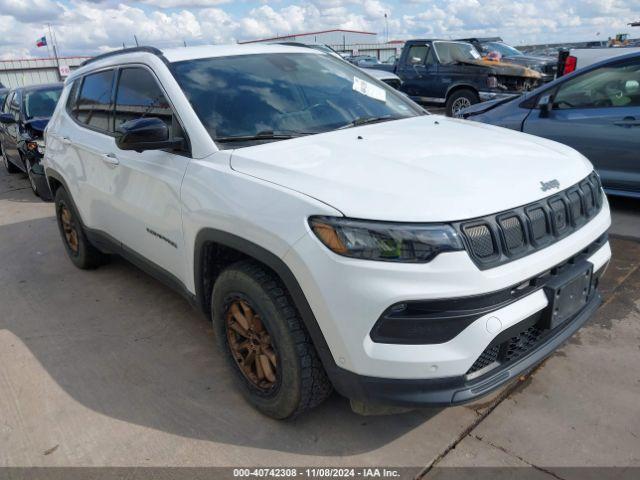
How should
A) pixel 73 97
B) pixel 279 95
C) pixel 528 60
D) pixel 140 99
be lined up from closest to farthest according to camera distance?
pixel 279 95, pixel 140 99, pixel 73 97, pixel 528 60

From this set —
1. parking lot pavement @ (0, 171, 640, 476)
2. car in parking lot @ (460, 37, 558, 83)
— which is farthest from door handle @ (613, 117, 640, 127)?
car in parking lot @ (460, 37, 558, 83)

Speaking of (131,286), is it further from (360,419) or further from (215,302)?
(360,419)

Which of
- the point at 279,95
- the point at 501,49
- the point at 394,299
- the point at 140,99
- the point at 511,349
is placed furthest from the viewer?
the point at 501,49

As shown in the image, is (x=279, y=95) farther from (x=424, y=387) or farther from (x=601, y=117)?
(x=601, y=117)

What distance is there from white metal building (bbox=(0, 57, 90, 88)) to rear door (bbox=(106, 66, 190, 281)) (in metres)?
30.9

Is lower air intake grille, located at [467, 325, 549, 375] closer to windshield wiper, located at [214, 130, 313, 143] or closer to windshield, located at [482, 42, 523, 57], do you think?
windshield wiper, located at [214, 130, 313, 143]

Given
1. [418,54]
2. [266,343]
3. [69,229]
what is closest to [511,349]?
[266,343]

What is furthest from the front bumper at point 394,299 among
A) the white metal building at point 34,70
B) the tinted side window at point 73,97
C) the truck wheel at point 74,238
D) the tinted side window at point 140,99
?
the white metal building at point 34,70

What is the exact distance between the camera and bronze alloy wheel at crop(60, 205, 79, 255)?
4836 mm

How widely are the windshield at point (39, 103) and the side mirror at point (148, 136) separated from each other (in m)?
6.98

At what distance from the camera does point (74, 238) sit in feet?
16.2

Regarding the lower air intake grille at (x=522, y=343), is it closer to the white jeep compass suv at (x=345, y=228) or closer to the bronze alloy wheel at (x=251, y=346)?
the white jeep compass suv at (x=345, y=228)

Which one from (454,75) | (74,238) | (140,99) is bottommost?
(74,238)

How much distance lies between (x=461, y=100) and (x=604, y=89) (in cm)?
686
